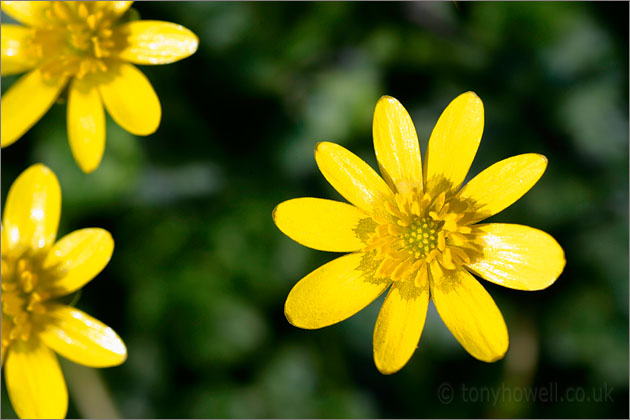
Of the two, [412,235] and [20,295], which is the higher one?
[412,235]

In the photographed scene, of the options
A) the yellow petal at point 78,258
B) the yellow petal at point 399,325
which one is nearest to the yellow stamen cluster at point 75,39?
→ the yellow petal at point 78,258

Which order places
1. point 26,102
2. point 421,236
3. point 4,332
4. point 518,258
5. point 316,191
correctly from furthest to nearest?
point 316,191 < point 26,102 < point 4,332 < point 421,236 < point 518,258

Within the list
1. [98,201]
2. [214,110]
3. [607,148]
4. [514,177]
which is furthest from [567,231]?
[98,201]

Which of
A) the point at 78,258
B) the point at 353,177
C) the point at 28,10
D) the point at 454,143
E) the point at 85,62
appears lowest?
the point at 78,258

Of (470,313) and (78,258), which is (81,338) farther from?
(470,313)

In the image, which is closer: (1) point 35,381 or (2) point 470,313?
(2) point 470,313

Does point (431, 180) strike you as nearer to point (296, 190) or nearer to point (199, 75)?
point (296, 190)

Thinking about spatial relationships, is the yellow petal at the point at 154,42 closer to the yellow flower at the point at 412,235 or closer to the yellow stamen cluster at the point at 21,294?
the yellow flower at the point at 412,235

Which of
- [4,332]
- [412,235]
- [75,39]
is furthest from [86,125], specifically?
[412,235]
